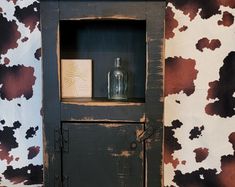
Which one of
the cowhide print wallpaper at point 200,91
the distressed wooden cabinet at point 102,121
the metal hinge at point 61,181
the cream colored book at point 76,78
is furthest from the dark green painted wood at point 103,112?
the cowhide print wallpaper at point 200,91

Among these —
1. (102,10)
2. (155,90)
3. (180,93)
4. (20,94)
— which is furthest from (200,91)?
(20,94)

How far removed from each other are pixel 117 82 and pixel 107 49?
0.55 feet

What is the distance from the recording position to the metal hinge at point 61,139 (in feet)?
4.10

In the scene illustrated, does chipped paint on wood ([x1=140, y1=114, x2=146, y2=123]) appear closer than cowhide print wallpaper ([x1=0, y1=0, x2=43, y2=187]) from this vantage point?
Yes

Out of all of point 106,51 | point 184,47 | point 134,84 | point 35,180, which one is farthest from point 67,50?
point 35,180

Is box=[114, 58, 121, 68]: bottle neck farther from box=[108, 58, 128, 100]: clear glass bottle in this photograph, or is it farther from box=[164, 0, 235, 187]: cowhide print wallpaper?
box=[164, 0, 235, 187]: cowhide print wallpaper

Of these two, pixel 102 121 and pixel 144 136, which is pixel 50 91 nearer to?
pixel 102 121

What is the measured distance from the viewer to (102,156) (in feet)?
4.14

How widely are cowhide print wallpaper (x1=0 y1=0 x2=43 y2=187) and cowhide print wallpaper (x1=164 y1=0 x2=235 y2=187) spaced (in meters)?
0.61

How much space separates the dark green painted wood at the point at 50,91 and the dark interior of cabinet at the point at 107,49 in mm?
247

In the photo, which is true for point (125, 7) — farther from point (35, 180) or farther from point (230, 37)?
point (35, 180)

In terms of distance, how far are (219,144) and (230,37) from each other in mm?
493

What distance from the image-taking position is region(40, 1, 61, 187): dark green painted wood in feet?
4.00

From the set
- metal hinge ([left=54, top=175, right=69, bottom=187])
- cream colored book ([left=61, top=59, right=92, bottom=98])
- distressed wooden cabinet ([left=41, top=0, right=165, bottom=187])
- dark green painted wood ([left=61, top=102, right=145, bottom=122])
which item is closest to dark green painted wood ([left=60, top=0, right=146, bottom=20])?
distressed wooden cabinet ([left=41, top=0, right=165, bottom=187])
